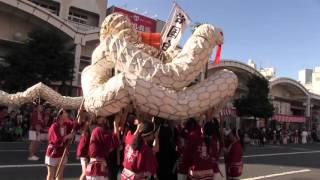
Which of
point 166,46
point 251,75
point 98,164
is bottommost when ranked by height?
point 98,164

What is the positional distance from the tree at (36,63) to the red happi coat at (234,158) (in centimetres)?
1716

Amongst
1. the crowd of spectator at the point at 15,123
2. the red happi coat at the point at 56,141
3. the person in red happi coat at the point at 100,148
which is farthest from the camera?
the crowd of spectator at the point at 15,123

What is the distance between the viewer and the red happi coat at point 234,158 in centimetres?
783

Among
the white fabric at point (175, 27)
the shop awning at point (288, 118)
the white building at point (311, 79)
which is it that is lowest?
the white fabric at point (175, 27)

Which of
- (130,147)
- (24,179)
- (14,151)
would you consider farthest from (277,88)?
(130,147)

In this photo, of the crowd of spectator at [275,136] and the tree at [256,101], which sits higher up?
the tree at [256,101]

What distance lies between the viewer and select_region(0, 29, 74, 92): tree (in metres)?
23.2

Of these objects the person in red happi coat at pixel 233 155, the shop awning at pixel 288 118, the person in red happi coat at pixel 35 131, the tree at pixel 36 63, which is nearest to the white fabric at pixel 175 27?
the person in red happi coat at pixel 233 155

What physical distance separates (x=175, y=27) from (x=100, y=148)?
1805mm

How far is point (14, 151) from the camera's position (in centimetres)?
1527

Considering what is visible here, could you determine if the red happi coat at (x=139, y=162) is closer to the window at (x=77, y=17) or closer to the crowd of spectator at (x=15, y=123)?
the crowd of spectator at (x=15, y=123)

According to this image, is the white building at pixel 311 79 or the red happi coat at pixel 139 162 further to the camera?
the white building at pixel 311 79

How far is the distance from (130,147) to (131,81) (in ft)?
3.43

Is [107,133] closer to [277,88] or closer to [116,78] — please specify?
[116,78]
